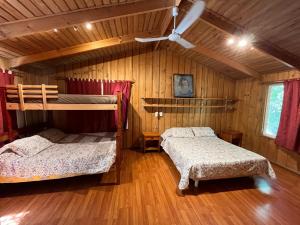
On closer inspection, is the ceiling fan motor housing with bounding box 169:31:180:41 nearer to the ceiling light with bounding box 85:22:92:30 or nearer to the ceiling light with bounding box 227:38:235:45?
the ceiling light with bounding box 85:22:92:30

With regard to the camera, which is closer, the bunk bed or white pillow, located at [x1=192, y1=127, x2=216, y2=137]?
the bunk bed

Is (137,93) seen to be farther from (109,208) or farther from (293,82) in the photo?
(293,82)

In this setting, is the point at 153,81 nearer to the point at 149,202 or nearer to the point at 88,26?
the point at 88,26

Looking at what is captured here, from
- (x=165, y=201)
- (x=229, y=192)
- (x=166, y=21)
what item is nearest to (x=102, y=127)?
(x=165, y=201)

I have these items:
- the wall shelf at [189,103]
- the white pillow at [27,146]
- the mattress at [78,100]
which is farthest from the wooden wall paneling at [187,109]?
the white pillow at [27,146]

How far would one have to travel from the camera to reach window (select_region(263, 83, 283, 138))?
3549mm

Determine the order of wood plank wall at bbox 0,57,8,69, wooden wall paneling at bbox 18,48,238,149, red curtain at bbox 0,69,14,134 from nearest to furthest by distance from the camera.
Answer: red curtain at bbox 0,69,14,134 → wood plank wall at bbox 0,57,8,69 → wooden wall paneling at bbox 18,48,238,149

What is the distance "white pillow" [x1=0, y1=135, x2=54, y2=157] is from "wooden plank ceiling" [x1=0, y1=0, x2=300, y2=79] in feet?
5.02

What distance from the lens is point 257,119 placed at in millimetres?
3992

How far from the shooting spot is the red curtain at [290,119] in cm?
303

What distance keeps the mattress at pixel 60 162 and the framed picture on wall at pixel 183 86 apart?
2446mm

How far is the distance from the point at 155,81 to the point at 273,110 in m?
3.06

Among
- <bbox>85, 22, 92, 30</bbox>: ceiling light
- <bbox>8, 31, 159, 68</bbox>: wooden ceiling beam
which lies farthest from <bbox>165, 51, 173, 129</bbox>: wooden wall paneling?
<bbox>85, 22, 92, 30</bbox>: ceiling light

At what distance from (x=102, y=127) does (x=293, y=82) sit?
445cm
